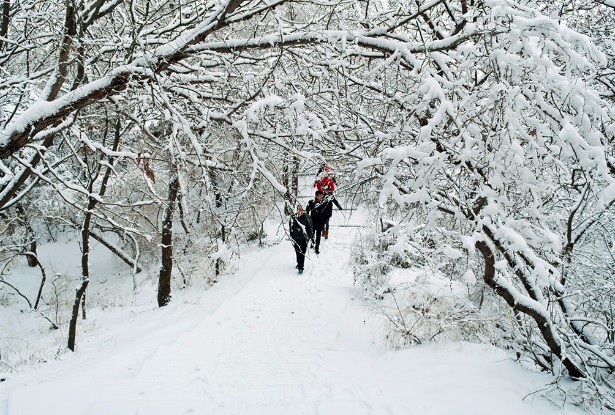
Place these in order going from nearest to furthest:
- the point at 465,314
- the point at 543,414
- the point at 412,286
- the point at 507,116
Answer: the point at 507,116 < the point at 543,414 < the point at 465,314 < the point at 412,286

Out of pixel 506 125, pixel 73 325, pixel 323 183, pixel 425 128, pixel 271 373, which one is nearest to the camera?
pixel 506 125

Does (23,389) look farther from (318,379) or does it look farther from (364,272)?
(364,272)

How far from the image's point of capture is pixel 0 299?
555 inches

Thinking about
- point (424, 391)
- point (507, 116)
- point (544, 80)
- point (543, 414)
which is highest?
point (544, 80)

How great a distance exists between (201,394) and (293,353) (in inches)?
69.6

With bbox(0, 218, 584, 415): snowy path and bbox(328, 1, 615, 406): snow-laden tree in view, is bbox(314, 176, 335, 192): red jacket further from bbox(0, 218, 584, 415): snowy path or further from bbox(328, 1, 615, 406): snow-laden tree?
bbox(0, 218, 584, 415): snowy path

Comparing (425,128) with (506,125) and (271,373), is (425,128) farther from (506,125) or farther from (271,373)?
(271,373)

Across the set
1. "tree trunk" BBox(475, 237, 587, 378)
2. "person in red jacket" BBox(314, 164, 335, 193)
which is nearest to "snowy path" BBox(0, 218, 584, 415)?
"tree trunk" BBox(475, 237, 587, 378)

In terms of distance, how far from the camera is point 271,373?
216 inches

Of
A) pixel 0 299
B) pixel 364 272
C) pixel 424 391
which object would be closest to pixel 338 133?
pixel 424 391

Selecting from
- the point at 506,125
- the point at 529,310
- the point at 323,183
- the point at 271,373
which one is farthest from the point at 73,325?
the point at 506,125

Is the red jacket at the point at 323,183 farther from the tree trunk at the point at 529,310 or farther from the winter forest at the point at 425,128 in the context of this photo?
the tree trunk at the point at 529,310

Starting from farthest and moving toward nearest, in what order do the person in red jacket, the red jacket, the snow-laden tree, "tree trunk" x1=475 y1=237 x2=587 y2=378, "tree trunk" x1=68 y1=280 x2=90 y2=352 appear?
"tree trunk" x1=68 y1=280 x2=90 y2=352 < the red jacket < the person in red jacket < "tree trunk" x1=475 y1=237 x2=587 y2=378 < the snow-laden tree

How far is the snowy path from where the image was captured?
13.9 ft
